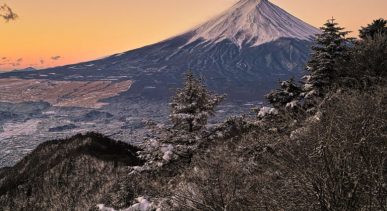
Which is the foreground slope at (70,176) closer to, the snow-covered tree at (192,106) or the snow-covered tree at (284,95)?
the snow-covered tree at (192,106)

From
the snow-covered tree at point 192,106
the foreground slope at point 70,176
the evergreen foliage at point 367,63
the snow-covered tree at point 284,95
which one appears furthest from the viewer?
the foreground slope at point 70,176

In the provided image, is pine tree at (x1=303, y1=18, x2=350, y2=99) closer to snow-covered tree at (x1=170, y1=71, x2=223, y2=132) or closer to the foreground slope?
snow-covered tree at (x1=170, y1=71, x2=223, y2=132)

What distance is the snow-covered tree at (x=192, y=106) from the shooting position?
27906 millimetres

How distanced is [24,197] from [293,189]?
49966mm

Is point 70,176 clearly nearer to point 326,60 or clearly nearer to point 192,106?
point 192,106

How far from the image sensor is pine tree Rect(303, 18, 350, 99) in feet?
94.9

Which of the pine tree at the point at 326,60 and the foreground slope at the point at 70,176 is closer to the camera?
the pine tree at the point at 326,60

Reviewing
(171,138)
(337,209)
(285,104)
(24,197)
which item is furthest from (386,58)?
(24,197)

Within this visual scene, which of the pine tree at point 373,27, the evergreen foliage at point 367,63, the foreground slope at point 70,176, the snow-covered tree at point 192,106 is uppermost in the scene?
the pine tree at point 373,27


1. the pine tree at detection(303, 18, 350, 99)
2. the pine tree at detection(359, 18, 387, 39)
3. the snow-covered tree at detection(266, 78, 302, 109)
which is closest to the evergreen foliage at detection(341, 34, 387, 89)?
the pine tree at detection(303, 18, 350, 99)

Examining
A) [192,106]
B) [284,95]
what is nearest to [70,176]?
[192,106]

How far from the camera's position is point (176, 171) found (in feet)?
85.8

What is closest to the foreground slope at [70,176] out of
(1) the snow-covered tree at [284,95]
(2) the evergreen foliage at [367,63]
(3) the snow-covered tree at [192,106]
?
(3) the snow-covered tree at [192,106]

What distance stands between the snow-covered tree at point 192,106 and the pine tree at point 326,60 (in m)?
6.54
